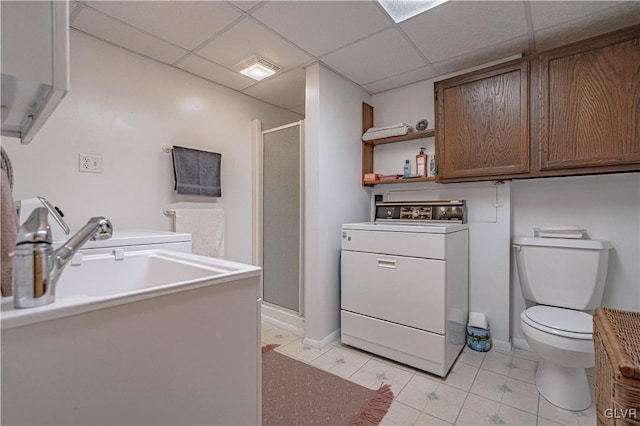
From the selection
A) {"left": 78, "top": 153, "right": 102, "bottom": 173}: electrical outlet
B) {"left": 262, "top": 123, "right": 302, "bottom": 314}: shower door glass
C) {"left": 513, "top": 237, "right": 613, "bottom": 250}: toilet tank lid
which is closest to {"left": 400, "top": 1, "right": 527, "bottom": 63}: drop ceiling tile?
{"left": 262, "top": 123, "right": 302, "bottom": 314}: shower door glass

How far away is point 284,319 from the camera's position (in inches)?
102

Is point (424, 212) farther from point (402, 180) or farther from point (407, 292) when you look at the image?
point (407, 292)

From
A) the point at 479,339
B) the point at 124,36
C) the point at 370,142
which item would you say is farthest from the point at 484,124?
the point at 124,36

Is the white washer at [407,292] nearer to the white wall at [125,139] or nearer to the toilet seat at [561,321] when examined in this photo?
the toilet seat at [561,321]

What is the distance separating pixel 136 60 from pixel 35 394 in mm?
2227

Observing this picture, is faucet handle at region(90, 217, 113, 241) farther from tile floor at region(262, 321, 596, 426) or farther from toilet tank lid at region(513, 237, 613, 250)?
toilet tank lid at region(513, 237, 613, 250)

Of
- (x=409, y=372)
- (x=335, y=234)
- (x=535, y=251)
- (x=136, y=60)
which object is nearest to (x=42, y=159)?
(x=136, y=60)

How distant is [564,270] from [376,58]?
72.8 inches

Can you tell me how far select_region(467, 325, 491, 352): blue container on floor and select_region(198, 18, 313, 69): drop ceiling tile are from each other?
7.61ft

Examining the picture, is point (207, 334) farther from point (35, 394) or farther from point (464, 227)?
point (464, 227)

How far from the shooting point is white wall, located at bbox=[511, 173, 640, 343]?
179 centimetres

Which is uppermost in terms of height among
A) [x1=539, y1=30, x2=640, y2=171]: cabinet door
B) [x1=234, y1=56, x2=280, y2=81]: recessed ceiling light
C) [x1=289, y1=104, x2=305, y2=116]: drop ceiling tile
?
[x1=289, y1=104, x2=305, y2=116]: drop ceiling tile

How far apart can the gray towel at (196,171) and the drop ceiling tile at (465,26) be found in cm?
170

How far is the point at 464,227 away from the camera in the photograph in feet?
7.02
